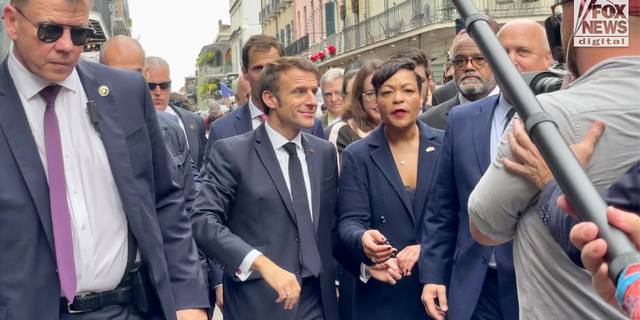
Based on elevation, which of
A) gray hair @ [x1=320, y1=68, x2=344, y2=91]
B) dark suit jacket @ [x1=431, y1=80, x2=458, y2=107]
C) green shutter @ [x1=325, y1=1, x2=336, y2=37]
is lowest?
dark suit jacket @ [x1=431, y1=80, x2=458, y2=107]

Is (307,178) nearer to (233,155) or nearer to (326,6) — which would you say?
(233,155)

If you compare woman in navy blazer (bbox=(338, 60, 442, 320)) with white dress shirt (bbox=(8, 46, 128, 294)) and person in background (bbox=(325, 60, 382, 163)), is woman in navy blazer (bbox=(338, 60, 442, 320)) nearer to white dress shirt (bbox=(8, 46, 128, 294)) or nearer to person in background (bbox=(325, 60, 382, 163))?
person in background (bbox=(325, 60, 382, 163))

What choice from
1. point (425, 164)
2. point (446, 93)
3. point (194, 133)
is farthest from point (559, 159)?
point (446, 93)

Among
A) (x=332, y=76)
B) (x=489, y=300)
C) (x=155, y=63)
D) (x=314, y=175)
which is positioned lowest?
(x=489, y=300)

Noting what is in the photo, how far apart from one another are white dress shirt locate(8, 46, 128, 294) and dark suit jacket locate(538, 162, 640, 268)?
1781mm

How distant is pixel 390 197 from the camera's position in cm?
453

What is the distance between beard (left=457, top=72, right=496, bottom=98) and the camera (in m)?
5.32

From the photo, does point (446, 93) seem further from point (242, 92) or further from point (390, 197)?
point (390, 197)

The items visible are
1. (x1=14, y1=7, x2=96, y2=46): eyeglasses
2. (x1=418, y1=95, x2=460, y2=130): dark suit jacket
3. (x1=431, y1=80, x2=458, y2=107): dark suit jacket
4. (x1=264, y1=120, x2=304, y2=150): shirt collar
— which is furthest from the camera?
(x1=431, y1=80, x2=458, y2=107): dark suit jacket

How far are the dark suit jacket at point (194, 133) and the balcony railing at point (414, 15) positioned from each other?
1163cm

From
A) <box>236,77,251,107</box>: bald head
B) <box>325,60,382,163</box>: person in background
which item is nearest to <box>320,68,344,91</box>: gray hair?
<box>236,77,251,107</box>: bald head

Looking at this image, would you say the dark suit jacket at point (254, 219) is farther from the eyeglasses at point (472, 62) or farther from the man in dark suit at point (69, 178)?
the eyeglasses at point (472, 62)

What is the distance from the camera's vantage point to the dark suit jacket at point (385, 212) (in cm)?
451

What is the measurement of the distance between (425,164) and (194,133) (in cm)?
327
